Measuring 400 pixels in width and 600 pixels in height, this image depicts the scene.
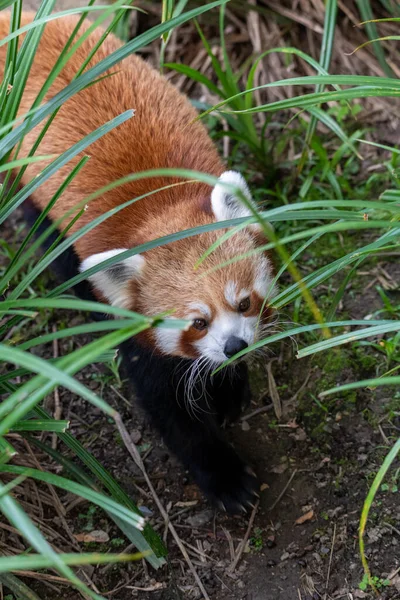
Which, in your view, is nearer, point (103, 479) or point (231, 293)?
point (103, 479)

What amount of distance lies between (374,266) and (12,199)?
2.03 metres

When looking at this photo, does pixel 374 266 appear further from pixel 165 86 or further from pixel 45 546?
pixel 45 546

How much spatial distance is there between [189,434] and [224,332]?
602 millimetres

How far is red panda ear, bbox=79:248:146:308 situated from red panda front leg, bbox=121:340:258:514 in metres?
0.21

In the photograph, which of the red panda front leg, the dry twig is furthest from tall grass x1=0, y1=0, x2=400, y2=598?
the red panda front leg

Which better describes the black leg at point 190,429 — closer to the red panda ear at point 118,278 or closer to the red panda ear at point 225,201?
the red panda ear at point 118,278

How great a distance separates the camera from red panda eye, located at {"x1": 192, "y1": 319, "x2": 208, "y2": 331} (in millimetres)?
2820

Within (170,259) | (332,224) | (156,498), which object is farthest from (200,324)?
(332,224)

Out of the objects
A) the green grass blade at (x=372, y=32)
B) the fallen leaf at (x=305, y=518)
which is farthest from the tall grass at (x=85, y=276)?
the green grass blade at (x=372, y=32)

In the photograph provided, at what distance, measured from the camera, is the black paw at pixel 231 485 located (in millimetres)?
3031

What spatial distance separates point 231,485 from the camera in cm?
302

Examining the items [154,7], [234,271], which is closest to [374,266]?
[234,271]

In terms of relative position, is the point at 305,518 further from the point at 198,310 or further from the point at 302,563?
the point at 198,310

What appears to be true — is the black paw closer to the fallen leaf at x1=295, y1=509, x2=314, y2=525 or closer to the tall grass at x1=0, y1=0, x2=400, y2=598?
the fallen leaf at x1=295, y1=509, x2=314, y2=525
